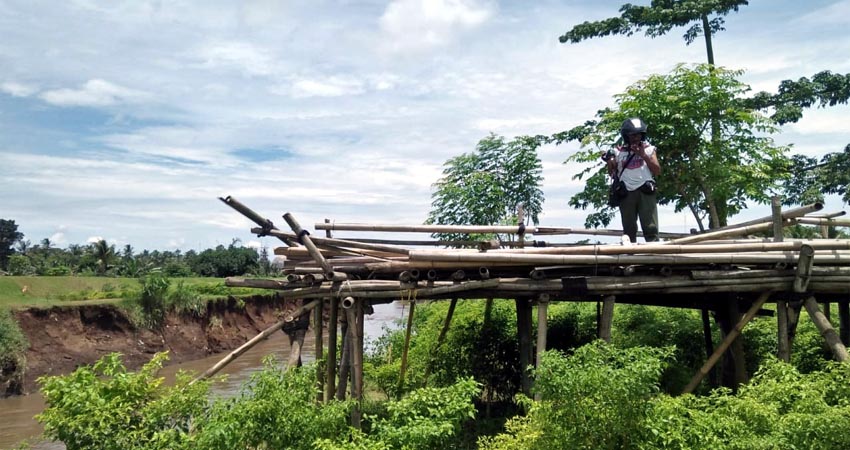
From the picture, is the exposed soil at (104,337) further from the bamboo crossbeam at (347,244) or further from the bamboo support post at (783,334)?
the bamboo support post at (783,334)

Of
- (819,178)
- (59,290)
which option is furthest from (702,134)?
(59,290)

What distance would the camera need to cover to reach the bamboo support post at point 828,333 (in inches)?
268

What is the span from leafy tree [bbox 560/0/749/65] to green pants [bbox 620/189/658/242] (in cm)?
765

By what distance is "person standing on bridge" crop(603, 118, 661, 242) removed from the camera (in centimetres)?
792

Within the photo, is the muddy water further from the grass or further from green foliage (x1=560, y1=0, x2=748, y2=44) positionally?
green foliage (x1=560, y1=0, x2=748, y2=44)

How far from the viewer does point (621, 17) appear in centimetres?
1513

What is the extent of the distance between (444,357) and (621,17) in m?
9.27

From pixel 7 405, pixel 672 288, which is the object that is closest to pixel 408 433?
pixel 672 288

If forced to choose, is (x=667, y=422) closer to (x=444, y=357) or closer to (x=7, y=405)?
(x=444, y=357)

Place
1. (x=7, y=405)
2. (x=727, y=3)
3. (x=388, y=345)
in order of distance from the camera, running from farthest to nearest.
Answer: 1. (x=7, y=405)
2. (x=727, y=3)
3. (x=388, y=345)

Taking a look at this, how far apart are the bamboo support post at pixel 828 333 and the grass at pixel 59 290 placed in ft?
75.6

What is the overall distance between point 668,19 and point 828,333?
9510mm

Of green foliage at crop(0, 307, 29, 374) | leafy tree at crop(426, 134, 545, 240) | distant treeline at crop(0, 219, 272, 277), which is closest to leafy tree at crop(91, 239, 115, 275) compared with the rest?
distant treeline at crop(0, 219, 272, 277)

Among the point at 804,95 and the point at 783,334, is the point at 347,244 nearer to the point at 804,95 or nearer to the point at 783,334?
the point at 783,334
